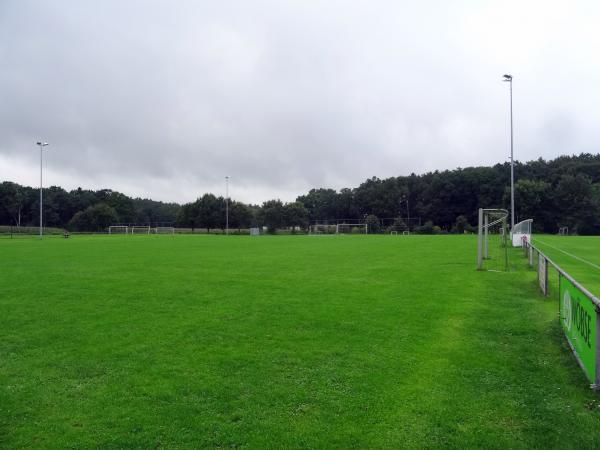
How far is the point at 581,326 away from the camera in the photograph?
19.9ft

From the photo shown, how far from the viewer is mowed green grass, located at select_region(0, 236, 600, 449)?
4.54m

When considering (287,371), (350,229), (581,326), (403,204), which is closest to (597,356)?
(581,326)

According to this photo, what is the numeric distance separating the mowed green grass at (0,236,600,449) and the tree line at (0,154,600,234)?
8152cm

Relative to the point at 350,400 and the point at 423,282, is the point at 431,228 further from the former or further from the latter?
the point at 350,400

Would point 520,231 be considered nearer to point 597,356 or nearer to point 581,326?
point 581,326

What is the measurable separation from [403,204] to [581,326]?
369ft

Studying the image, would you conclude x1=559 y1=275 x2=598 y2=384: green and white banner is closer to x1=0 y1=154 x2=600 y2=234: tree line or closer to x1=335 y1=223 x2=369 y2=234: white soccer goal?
x1=0 y1=154 x2=600 y2=234: tree line

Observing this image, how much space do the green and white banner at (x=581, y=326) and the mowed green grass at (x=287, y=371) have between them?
27cm

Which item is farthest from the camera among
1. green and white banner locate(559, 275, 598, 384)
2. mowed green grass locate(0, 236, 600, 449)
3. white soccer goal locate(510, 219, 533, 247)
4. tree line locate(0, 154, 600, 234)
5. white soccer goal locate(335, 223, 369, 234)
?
white soccer goal locate(335, 223, 369, 234)

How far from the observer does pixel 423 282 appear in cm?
1411

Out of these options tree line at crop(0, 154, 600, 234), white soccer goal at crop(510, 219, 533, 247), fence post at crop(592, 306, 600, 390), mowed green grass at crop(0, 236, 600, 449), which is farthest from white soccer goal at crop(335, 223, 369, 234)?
fence post at crop(592, 306, 600, 390)

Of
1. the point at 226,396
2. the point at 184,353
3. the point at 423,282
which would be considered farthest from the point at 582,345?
the point at 423,282

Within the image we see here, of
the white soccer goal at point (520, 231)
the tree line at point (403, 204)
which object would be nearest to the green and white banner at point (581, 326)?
the white soccer goal at point (520, 231)

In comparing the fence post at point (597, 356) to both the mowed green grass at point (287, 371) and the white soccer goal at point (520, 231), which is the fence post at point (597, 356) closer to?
the mowed green grass at point (287, 371)
